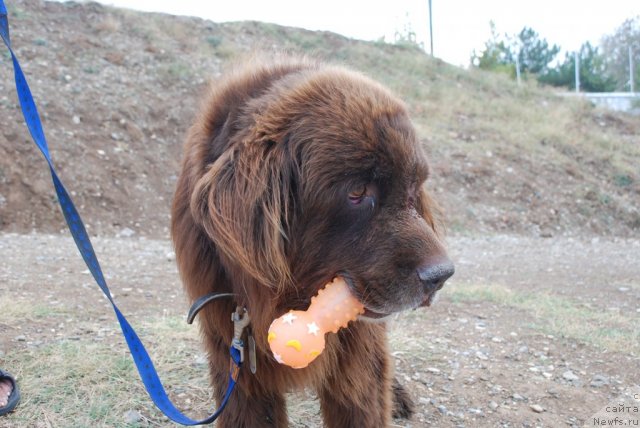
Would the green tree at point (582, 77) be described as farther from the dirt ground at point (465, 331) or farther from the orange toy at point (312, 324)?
the orange toy at point (312, 324)

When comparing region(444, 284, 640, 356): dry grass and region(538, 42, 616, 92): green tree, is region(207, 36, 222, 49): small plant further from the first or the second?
region(538, 42, 616, 92): green tree

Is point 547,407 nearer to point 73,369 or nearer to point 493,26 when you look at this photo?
point 73,369

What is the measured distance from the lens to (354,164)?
195 centimetres

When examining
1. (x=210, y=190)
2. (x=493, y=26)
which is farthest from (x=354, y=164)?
(x=493, y=26)

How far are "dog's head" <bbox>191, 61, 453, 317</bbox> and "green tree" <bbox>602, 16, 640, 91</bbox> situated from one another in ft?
166

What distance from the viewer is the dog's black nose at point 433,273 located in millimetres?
1850

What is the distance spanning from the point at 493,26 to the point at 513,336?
41214 mm

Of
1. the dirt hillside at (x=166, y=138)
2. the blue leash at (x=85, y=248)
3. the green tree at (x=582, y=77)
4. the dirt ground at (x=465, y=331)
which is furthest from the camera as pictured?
the green tree at (x=582, y=77)

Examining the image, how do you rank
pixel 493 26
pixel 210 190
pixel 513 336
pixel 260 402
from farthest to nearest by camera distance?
pixel 493 26
pixel 513 336
pixel 260 402
pixel 210 190

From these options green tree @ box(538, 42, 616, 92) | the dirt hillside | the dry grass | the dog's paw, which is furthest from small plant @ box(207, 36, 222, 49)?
green tree @ box(538, 42, 616, 92)

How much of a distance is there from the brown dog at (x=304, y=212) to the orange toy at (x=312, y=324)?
0.05m

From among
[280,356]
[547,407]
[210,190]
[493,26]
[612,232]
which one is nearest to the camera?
[280,356]

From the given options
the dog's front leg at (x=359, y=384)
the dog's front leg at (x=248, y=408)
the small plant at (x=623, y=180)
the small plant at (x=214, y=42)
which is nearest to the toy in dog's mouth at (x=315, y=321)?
the dog's front leg at (x=359, y=384)

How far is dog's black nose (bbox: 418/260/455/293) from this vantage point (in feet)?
6.07
